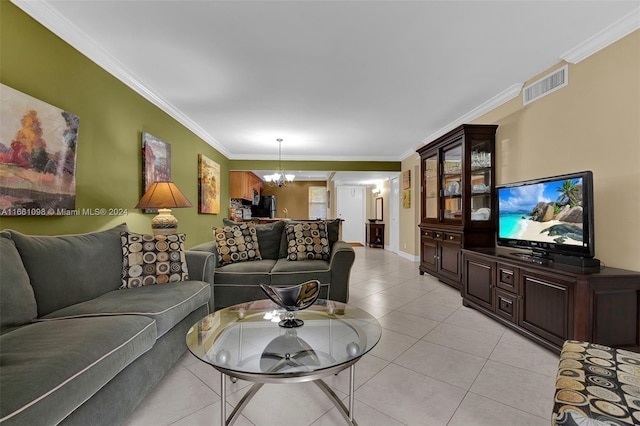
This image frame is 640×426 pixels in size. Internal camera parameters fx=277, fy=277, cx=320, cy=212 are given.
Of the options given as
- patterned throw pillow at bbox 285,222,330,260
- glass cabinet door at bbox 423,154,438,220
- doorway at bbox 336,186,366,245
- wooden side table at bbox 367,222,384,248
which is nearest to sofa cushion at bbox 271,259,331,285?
patterned throw pillow at bbox 285,222,330,260

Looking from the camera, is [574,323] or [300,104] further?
[300,104]

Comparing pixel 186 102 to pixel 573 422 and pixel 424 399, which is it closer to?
pixel 424 399

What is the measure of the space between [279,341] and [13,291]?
52.1 inches

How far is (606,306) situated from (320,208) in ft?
29.3

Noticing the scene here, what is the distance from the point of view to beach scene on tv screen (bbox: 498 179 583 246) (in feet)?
6.97

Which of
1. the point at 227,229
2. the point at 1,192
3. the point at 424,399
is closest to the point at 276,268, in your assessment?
the point at 227,229

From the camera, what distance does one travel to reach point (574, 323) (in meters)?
1.90

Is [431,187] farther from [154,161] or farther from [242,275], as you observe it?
[154,161]

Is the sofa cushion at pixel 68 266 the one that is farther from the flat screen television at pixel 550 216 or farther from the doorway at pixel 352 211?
the doorway at pixel 352 211

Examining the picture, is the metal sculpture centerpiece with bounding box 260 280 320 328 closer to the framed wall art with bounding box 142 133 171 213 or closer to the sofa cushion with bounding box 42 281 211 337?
the sofa cushion with bounding box 42 281 211 337

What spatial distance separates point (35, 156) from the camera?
1.81m

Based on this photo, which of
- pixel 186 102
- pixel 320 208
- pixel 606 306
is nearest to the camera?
pixel 606 306

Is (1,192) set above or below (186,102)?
below

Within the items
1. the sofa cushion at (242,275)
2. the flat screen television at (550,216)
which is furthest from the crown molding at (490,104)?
the sofa cushion at (242,275)
